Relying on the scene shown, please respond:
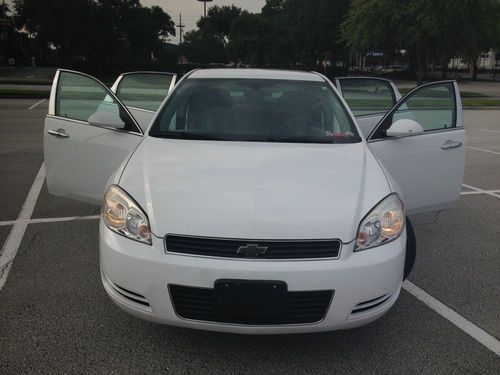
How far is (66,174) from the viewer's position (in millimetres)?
4277

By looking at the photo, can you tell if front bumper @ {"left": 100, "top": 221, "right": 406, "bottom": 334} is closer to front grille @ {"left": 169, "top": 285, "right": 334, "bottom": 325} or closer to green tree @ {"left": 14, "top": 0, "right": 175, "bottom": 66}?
front grille @ {"left": 169, "top": 285, "right": 334, "bottom": 325}

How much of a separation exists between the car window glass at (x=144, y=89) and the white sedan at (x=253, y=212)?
1.69 metres

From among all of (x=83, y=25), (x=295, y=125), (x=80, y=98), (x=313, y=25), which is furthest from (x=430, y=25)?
(x=313, y=25)

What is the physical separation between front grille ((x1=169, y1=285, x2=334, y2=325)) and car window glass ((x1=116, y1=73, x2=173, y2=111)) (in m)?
3.61

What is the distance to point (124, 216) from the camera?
2.74m

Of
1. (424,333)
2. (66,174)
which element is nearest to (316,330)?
(424,333)

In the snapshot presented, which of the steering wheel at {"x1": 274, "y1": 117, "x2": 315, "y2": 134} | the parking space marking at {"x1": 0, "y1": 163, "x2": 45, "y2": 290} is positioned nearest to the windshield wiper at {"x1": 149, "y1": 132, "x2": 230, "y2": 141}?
the steering wheel at {"x1": 274, "y1": 117, "x2": 315, "y2": 134}

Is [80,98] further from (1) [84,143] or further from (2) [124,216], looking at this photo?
(2) [124,216]

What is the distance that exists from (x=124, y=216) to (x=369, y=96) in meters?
4.27

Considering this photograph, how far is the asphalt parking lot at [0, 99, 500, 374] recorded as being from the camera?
108 inches

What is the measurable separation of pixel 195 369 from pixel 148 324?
0.56 meters


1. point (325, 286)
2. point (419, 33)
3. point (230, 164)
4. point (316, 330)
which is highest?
point (419, 33)

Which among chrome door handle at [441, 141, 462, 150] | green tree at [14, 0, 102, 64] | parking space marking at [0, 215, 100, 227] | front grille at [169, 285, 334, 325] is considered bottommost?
parking space marking at [0, 215, 100, 227]

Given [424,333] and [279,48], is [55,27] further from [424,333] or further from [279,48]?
[424,333]
